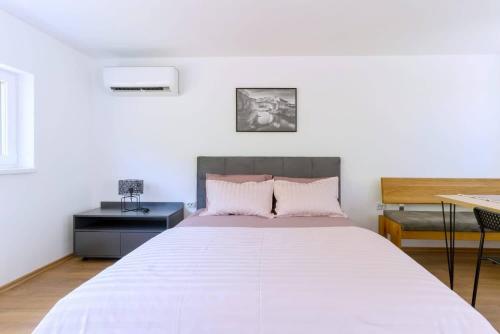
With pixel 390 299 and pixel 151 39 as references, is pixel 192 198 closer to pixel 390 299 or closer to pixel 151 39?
pixel 151 39

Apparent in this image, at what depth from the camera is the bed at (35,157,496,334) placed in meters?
0.98

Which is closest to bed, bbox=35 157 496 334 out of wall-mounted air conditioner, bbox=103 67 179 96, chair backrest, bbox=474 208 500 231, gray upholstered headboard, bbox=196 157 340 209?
chair backrest, bbox=474 208 500 231

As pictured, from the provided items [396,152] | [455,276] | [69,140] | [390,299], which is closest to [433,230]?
[455,276]

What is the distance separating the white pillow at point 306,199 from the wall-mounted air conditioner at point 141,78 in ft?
5.39

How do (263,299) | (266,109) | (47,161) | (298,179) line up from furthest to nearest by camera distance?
1. (266,109)
2. (298,179)
3. (47,161)
4. (263,299)

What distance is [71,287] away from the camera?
7.89 ft

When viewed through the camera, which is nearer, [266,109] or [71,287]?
[71,287]

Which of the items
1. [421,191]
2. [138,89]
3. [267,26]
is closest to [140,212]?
[138,89]

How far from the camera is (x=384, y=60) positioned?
10.4 ft

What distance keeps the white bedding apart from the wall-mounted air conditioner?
7.17ft

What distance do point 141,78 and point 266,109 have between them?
1441 millimetres

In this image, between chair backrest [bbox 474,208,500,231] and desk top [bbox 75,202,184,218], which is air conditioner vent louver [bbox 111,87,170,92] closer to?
desk top [bbox 75,202,184,218]

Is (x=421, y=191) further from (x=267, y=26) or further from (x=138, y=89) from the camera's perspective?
(x=138, y=89)

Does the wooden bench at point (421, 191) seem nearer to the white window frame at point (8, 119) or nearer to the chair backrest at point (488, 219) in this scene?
the chair backrest at point (488, 219)
